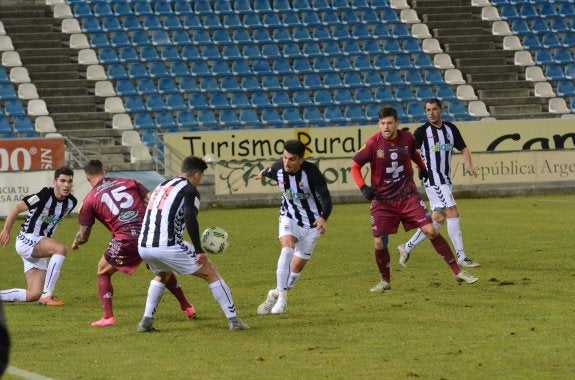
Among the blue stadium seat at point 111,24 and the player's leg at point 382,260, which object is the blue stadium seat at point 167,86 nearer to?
the blue stadium seat at point 111,24

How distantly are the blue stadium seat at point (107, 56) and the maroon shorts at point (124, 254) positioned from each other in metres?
23.7

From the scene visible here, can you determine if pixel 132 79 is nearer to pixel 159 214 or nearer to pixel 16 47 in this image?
pixel 16 47

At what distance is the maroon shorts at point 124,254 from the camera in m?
11.4

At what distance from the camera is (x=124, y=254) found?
1141cm

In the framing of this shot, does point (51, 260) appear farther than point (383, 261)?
No

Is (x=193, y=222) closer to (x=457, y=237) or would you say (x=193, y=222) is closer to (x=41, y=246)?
(x=41, y=246)

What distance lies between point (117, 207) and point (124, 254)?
0.49 metres

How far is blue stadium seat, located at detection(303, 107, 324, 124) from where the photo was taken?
1332 inches

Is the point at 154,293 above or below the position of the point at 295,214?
below

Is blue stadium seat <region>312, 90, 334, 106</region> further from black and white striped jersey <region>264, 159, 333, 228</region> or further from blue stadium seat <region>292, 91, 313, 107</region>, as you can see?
black and white striped jersey <region>264, 159, 333, 228</region>

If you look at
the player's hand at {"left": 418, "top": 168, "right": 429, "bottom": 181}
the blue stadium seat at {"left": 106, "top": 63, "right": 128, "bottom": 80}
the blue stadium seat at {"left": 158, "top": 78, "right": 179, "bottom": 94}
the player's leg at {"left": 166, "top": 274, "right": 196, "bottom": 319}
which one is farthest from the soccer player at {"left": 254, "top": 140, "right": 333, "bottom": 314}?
Result: the blue stadium seat at {"left": 106, "top": 63, "right": 128, "bottom": 80}

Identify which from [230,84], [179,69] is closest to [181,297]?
[230,84]

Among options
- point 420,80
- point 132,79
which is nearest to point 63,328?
point 132,79

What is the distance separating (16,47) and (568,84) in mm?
17167
